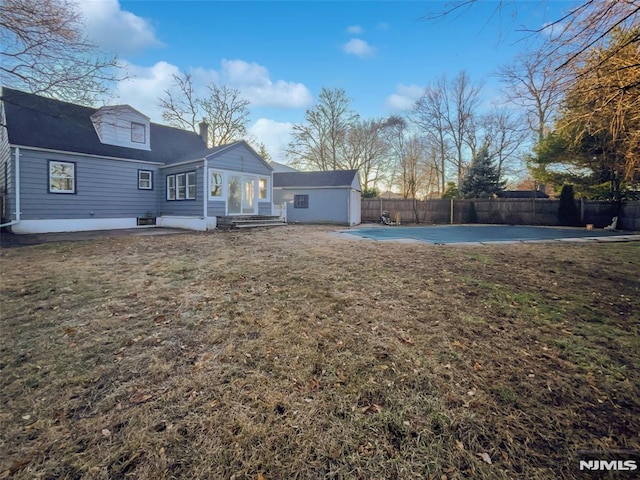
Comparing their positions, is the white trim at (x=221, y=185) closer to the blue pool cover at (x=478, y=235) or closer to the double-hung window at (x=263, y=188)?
the double-hung window at (x=263, y=188)

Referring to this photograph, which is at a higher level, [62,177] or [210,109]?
[210,109]

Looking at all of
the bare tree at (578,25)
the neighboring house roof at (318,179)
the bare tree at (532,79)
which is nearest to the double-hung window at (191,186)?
the neighboring house roof at (318,179)

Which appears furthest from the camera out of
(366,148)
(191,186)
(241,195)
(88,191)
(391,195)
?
(391,195)

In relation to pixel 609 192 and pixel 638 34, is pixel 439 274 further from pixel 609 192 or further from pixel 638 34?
pixel 609 192

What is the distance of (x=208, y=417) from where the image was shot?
6.40 ft

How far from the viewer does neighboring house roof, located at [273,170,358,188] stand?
61.6 ft

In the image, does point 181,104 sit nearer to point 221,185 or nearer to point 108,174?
point 108,174

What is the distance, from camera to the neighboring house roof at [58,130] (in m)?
10.2

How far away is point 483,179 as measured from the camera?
2236 cm

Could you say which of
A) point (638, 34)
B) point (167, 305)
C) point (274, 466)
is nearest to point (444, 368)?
point (274, 466)

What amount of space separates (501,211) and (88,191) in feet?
76.2

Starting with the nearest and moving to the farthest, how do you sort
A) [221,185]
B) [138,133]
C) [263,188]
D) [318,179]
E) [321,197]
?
[221,185] < [138,133] < [263,188] < [321,197] < [318,179]

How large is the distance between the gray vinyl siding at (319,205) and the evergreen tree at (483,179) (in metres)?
11.1

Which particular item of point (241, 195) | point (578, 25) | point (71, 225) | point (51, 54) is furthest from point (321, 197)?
point (578, 25)
